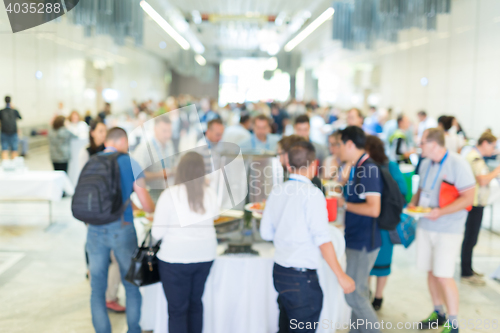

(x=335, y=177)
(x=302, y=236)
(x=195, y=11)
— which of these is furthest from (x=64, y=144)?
(x=195, y=11)

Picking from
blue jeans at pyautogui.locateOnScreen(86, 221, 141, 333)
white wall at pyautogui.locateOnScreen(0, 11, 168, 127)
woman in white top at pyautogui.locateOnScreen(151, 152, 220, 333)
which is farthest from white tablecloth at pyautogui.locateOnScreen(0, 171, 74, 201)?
woman in white top at pyautogui.locateOnScreen(151, 152, 220, 333)

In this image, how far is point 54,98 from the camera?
1530 centimetres

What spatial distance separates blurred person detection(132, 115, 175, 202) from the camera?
2.38 meters

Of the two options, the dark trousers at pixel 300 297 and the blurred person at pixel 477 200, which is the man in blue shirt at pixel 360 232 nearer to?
the dark trousers at pixel 300 297

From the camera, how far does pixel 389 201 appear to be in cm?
291

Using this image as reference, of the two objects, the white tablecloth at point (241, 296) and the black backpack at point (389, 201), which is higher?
the black backpack at point (389, 201)

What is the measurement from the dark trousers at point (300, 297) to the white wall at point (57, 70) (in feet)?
22.2

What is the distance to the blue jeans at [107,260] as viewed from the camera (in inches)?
113

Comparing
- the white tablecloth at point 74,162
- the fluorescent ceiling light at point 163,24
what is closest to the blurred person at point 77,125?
the white tablecloth at point 74,162

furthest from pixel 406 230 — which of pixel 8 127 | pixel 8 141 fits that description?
pixel 8 141

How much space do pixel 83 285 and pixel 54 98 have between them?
12.6 m

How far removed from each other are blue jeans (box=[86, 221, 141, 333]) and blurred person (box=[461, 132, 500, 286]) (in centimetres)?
304

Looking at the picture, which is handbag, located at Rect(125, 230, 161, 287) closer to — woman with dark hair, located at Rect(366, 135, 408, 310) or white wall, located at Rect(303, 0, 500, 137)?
woman with dark hair, located at Rect(366, 135, 408, 310)

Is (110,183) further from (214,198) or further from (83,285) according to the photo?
(83,285)
